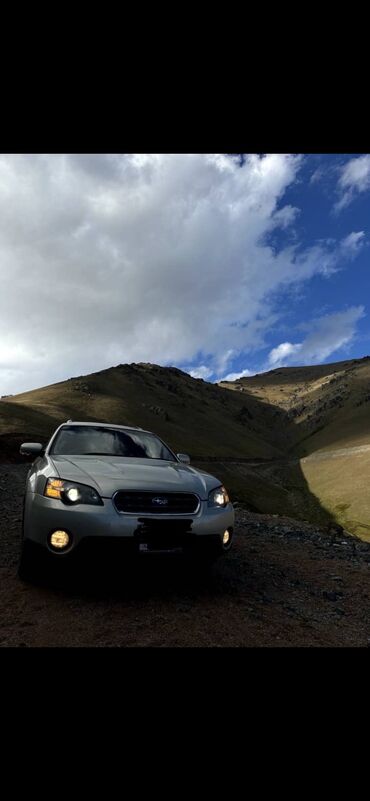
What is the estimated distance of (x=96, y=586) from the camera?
4.73 meters

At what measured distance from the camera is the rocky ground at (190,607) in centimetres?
376

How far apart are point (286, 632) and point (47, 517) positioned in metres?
2.63

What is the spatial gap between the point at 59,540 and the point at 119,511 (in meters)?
0.63

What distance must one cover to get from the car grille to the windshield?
1.59 m

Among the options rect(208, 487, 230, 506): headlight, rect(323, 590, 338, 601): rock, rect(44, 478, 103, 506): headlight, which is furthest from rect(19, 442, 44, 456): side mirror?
rect(323, 590, 338, 601): rock

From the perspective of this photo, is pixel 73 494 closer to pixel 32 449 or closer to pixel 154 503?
pixel 154 503

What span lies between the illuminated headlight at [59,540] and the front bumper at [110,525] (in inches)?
1.7

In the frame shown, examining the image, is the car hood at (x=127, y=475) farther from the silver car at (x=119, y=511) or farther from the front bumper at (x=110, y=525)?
the front bumper at (x=110, y=525)

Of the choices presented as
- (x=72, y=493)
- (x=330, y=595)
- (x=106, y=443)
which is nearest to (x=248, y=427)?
(x=106, y=443)

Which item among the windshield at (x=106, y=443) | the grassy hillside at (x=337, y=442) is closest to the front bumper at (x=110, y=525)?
the windshield at (x=106, y=443)

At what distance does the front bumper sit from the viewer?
12.9 ft
